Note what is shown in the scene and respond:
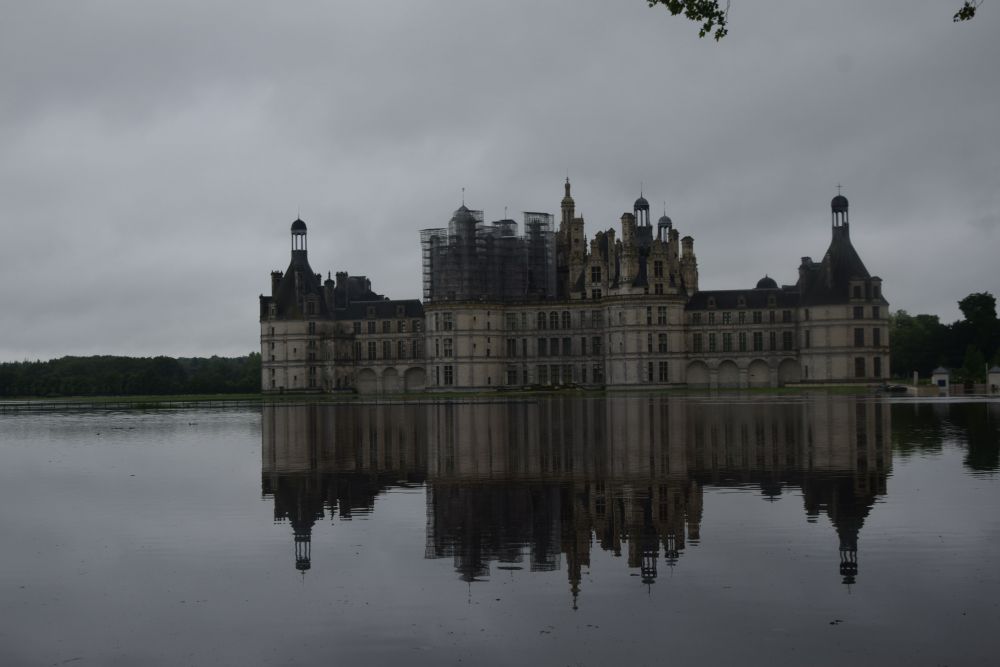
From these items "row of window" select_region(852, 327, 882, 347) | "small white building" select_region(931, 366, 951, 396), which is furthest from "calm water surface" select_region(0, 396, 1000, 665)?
"row of window" select_region(852, 327, 882, 347)

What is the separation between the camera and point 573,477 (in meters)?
25.8

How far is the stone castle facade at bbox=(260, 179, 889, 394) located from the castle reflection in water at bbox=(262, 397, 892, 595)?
63.6 m

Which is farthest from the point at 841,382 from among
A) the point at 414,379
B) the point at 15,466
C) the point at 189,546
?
the point at 189,546

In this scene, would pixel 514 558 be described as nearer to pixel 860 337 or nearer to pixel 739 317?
pixel 860 337

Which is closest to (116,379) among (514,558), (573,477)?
(573,477)

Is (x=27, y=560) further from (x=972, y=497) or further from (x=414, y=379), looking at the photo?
(x=414, y=379)

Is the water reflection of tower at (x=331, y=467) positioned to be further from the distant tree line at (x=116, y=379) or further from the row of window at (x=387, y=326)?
the distant tree line at (x=116, y=379)

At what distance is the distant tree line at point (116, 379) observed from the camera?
138625mm

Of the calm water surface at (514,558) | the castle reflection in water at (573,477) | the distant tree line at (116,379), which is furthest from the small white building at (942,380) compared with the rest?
the distant tree line at (116,379)

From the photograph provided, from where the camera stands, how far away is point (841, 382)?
359 ft

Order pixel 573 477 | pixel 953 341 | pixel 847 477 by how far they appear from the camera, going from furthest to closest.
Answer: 1. pixel 953 341
2. pixel 573 477
3. pixel 847 477

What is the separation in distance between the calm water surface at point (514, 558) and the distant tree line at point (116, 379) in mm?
108856

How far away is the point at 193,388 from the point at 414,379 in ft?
109

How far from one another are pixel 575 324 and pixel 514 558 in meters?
102
